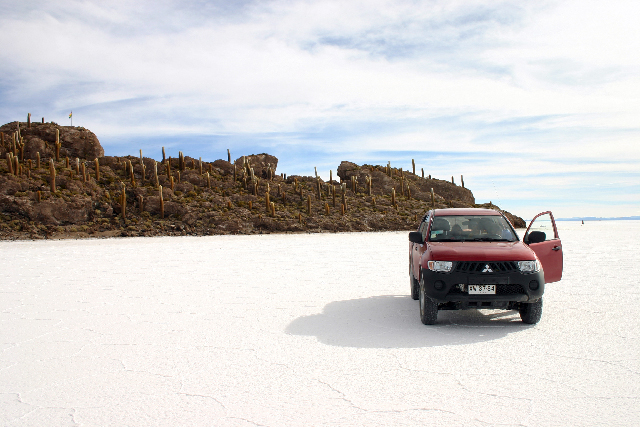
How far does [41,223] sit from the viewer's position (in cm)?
4138

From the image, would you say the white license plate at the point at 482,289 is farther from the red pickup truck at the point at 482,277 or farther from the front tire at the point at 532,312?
the front tire at the point at 532,312

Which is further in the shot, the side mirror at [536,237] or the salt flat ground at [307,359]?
the side mirror at [536,237]

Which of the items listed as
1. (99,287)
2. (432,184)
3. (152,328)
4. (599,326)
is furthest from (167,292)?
(432,184)

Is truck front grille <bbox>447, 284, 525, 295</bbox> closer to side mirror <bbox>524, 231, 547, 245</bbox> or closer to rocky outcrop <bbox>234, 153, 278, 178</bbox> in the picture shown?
side mirror <bbox>524, 231, 547, 245</bbox>

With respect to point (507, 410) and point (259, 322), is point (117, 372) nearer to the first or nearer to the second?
point (259, 322)

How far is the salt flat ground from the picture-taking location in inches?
159

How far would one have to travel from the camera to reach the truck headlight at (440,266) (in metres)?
6.81

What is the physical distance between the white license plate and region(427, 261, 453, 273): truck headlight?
0.38 m

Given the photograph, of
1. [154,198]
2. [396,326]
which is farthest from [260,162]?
[396,326]


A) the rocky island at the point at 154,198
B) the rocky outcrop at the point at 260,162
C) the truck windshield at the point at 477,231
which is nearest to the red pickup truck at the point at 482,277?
the truck windshield at the point at 477,231

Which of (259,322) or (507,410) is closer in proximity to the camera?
(507,410)

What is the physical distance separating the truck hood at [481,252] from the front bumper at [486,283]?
0.20 m

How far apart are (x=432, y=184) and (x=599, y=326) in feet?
222

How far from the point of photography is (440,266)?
6848mm
